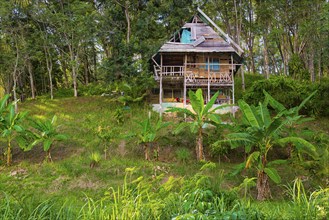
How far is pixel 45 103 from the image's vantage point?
83.0ft

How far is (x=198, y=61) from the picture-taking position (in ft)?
79.5

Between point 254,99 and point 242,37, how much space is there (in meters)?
16.0

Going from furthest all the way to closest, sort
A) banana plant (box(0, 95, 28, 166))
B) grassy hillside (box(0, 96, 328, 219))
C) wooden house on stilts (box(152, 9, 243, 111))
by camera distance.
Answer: wooden house on stilts (box(152, 9, 243, 111)), banana plant (box(0, 95, 28, 166)), grassy hillside (box(0, 96, 328, 219))

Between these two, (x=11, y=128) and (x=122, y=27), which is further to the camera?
(x=122, y=27)

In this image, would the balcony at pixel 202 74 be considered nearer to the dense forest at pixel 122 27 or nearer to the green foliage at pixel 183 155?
the dense forest at pixel 122 27

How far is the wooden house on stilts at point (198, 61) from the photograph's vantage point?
874 inches

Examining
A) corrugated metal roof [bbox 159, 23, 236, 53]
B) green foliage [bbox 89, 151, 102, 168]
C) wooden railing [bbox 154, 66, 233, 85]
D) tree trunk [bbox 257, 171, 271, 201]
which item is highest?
corrugated metal roof [bbox 159, 23, 236, 53]

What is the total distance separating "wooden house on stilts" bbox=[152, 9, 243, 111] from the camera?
874 inches

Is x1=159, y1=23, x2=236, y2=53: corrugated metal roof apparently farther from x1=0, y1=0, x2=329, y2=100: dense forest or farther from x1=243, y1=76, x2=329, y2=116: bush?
x1=243, y1=76, x2=329, y2=116: bush

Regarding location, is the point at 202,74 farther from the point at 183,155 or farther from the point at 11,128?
the point at 11,128

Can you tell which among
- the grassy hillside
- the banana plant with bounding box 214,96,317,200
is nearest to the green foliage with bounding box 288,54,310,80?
the grassy hillside

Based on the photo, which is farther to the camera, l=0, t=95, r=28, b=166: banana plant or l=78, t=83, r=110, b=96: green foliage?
l=78, t=83, r=110, b=96: green foliage

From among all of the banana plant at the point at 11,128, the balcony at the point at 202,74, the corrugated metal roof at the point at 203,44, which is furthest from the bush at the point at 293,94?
the banana plant at the point at 11,128

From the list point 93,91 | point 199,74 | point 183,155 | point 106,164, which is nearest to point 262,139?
point 183,155
